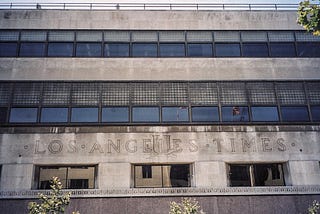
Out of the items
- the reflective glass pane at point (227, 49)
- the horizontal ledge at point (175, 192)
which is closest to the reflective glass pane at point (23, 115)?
the horizontal ledge at point (175, 192)

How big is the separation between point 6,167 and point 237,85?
14.6 meters

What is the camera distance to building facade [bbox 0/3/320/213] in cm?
1712

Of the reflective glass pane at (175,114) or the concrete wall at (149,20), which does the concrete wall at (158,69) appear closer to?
the reflective glass pane at (175,114)

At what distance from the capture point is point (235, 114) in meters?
18.9

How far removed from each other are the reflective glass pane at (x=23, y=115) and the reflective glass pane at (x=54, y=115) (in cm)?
49

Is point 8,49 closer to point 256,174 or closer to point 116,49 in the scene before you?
point 116,49

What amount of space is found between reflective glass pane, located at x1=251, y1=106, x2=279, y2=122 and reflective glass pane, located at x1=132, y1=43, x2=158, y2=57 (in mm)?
7429

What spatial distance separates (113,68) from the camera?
19.6 m

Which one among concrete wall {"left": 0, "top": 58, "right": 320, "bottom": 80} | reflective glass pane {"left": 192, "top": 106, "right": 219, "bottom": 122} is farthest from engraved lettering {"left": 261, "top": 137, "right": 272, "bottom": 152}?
concrete wall {"left": 0, "top": 58, "right": 320, "bottom": 80}

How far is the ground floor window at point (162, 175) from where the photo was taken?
57.3 ft

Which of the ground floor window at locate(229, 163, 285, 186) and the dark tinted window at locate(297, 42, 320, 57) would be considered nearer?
the ground floor window at locate(229, 163, 285, 186)

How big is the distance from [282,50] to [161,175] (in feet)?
38.7

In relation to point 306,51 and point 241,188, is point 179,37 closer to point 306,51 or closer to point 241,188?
point 306,51

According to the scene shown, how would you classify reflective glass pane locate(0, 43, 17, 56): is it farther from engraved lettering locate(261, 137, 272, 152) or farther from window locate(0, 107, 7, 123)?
engraved lettering locate(261, 137, 272, 152)
